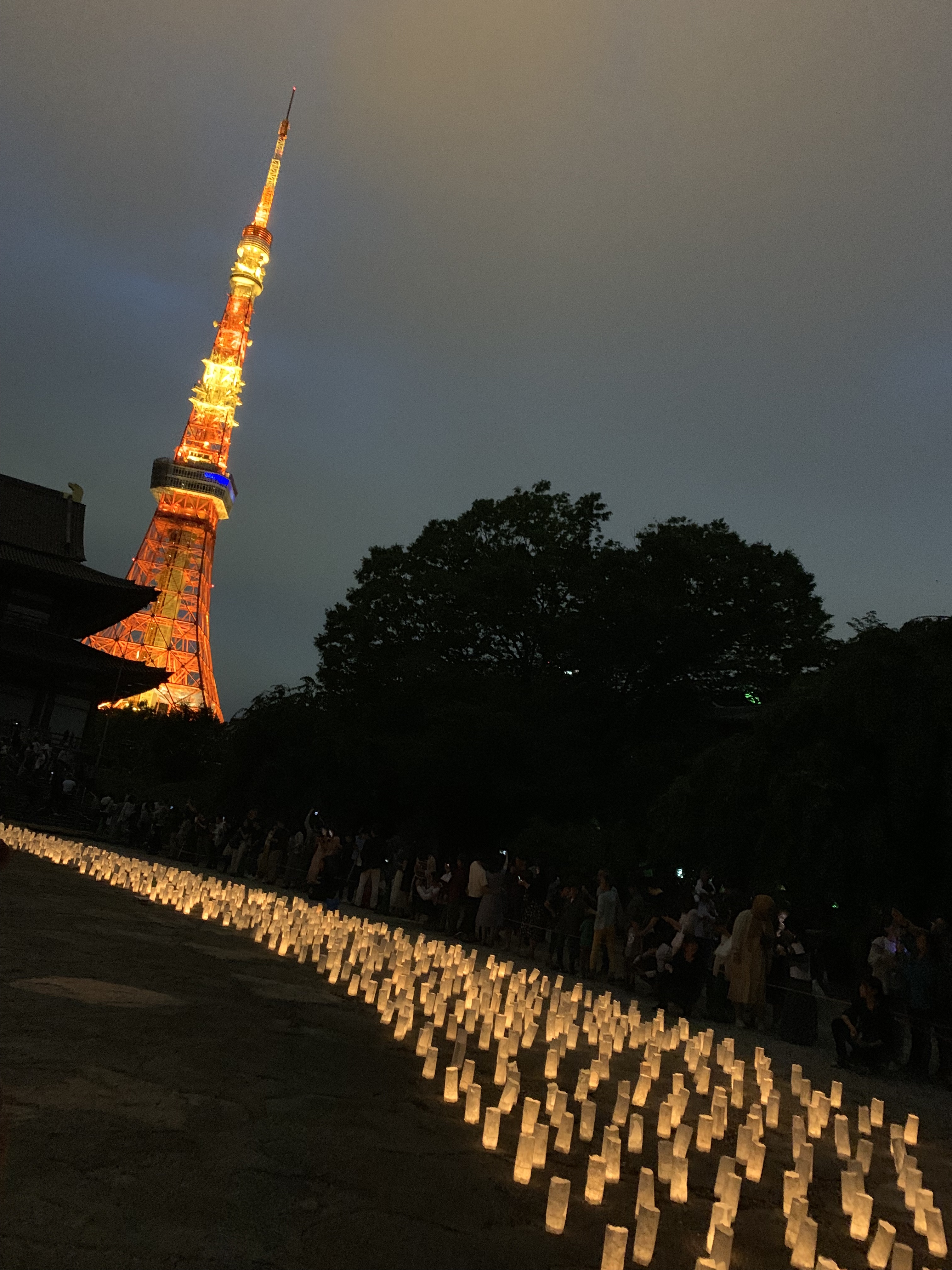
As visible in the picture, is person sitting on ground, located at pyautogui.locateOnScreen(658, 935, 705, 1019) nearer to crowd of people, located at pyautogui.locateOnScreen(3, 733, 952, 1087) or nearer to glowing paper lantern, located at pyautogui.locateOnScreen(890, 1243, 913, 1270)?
crowd of people, located at pyautogui.locateOnScreen(3, 733, 952, 1087)

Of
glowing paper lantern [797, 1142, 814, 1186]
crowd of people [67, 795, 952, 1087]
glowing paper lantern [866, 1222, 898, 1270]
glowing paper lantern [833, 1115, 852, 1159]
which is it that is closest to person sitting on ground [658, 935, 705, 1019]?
crowd of people [67, 795, 952, 1087]

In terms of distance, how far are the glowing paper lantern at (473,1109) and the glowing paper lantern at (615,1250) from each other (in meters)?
1.80

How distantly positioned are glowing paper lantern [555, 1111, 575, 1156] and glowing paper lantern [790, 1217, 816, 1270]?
1.23 metres

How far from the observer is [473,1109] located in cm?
480

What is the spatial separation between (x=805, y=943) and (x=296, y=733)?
19971 mm

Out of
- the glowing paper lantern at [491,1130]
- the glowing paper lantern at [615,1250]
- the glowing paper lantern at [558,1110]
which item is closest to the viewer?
the glowing paper lantern at [615,1250]

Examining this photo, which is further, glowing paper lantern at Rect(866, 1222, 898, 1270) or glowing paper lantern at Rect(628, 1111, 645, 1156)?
glowing paper lantern at Rect(628, 1111, 645, 1156)

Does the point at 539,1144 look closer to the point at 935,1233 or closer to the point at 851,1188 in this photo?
the point at 851,1188

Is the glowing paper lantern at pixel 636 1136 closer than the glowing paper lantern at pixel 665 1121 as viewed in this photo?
Yes

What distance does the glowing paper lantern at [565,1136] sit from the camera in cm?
444

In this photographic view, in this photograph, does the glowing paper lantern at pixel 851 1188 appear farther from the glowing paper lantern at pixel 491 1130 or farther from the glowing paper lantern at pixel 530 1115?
the glowing paper lantern at pixel 491 1130

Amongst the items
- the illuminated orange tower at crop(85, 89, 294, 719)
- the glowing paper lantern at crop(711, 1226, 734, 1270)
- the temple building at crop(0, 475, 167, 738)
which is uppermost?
the illuminated orange tower at crop(85, 89, 294, 719)

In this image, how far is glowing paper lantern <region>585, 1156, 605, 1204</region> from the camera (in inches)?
150

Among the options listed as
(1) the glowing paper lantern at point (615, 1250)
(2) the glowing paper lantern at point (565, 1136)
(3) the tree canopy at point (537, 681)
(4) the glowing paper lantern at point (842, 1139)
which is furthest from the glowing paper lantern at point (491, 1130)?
(3) the tree canopy at point (537, 681)
